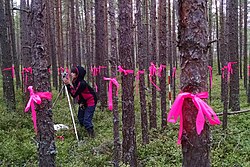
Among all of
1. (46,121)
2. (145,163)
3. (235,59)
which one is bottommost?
(145,163)

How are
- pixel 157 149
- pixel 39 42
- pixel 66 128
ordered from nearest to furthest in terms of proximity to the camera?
pixel 39 42
pixel 157 149
pixel 66 128

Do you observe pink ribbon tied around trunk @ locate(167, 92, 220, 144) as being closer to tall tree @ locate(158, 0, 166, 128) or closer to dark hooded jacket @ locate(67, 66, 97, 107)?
tall tree @ locate(158, 0, 166, 128)

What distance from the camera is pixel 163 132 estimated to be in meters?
8.47

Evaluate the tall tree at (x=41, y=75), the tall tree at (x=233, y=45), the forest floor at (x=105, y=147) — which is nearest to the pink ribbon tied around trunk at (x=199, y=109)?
Result: the tall tree at (x=41, y=75)

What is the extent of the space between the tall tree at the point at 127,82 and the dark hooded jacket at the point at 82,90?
3.30 m

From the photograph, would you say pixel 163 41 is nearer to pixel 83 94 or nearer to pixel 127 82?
pixel 83 94

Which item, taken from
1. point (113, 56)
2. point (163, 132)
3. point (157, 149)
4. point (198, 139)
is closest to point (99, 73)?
point (163, 132)

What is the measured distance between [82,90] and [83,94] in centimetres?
20

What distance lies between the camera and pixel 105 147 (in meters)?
7.14

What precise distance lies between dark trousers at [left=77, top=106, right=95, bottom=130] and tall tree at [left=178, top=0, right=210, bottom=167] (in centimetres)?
583

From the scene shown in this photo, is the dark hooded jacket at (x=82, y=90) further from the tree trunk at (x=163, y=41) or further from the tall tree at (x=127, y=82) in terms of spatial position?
the tall tree at (x=127, y=82)

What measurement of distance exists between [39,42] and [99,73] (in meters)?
8.18

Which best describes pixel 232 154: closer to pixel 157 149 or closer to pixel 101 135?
pixel 157 149

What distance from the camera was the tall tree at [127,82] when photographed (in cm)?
518
